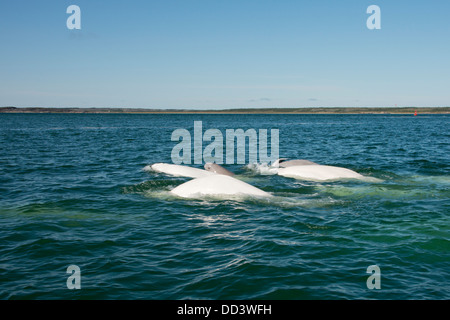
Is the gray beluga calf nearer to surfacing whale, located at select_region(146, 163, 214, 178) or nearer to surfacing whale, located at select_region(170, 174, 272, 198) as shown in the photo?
surfacing whale, located at select_region(146, 163, 214, 178)

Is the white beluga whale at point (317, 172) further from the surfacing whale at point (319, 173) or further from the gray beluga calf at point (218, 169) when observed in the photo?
the gray beluga calf at point (218, 169)

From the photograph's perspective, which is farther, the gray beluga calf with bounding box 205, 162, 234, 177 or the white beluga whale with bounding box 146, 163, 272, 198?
the gray beluga calf with bounding box 205, 162, 234, 177

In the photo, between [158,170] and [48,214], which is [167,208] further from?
[158,170]

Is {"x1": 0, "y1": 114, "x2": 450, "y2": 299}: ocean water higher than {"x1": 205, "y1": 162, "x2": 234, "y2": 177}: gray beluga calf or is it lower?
lower

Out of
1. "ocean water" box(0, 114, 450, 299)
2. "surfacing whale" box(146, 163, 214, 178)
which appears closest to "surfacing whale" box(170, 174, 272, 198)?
"ocean water" box(0, 114, 450, 299)

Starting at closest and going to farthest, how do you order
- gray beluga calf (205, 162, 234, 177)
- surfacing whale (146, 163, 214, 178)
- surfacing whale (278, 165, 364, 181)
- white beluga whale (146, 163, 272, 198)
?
white beluga whale (146, 163, 272, 198)
surfacing whale (278, 165, 364, 181)
gray beluga calf (205, 162, 234, 177)
surfacing whale (146, 163, 214, 178)

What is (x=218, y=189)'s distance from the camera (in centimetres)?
1631

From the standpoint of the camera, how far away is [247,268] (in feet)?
30.9

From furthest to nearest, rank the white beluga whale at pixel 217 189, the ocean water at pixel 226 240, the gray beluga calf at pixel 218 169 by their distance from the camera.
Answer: the gray beluga calf at pixel 218 169 → the white beluga whale at pixel 217 189 → the ocean water at pixel 226 240

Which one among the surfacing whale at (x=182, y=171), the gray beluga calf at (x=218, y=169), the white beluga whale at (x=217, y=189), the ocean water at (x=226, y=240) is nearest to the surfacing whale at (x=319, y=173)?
the ocean water at (x=226, y=240)

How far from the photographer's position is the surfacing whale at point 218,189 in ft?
53.1

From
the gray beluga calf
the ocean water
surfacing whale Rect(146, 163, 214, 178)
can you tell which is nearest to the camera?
the ocean water

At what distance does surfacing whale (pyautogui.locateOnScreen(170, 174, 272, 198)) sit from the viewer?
16.2 m

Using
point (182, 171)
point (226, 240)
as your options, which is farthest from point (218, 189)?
point (182, 171)
